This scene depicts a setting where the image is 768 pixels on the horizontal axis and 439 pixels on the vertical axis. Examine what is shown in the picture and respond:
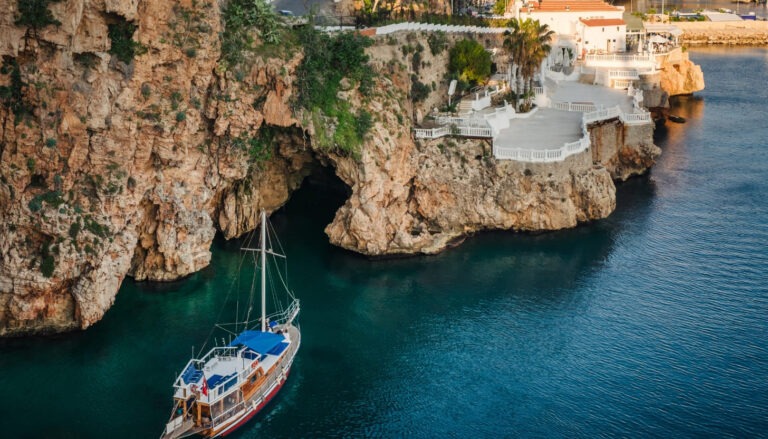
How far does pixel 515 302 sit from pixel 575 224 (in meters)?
12.7

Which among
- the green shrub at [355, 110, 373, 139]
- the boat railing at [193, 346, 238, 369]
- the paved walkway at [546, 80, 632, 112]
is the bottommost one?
the boat railing at [193, 346, 238, 369]

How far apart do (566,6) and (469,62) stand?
36837mm

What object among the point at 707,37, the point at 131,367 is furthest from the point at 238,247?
the point at 707,37

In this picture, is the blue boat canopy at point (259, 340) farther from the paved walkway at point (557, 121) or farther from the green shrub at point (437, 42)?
the green shrub at point (437, 42)

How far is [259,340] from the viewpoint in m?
42.5

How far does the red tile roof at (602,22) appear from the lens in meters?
96.6

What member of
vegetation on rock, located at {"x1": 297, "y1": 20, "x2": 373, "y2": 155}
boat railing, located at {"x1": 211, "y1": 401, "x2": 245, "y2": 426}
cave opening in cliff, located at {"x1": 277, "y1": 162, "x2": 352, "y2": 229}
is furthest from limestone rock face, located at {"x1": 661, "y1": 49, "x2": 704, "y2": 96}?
boat railing, located at {"x1": 211, "y1": 401, "x2": 245, "y2": 426}

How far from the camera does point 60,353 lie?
145ft

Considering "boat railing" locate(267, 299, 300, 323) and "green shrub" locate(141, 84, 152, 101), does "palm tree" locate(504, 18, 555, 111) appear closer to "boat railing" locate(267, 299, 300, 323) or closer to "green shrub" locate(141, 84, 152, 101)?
"boat railing" locate(267, 299, 300, 323)

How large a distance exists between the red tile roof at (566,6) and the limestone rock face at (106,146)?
53926 mm

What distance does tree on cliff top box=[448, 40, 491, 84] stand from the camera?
66.8 m

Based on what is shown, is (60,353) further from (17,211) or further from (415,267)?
(415,267)

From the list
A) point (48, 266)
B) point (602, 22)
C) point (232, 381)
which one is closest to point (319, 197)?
point (48, 266)

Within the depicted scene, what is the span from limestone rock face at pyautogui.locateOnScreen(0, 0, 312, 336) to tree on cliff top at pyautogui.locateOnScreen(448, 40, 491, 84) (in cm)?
1893
